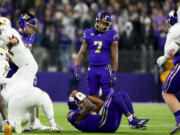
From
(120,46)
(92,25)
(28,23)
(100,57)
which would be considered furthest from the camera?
(92,25)

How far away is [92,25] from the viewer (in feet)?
62.1

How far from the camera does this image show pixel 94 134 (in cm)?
866

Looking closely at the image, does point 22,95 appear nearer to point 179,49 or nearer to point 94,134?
point 94,134

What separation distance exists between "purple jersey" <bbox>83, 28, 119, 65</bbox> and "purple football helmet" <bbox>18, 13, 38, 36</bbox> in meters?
1.15

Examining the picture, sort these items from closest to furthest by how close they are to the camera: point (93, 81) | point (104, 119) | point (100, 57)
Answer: point (104, 119), point (100, 57), point (93, 81)

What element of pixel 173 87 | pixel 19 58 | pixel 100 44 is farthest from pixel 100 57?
pixel 173 87

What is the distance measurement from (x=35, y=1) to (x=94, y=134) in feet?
45.8

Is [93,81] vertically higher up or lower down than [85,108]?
higher up

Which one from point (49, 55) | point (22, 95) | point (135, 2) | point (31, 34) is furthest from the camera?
point (135, 2)

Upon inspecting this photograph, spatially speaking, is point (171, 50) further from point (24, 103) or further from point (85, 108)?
point (24, 103)

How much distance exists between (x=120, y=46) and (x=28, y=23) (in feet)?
29.2

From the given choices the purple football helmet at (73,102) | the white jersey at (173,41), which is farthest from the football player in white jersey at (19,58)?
the white jersey at (173,41)

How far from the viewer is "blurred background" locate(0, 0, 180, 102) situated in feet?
60.4

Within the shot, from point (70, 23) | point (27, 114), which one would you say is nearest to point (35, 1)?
point (70, 23)
